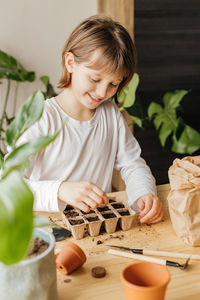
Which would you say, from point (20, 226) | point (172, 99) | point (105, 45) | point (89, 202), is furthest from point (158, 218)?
point (172, 99)

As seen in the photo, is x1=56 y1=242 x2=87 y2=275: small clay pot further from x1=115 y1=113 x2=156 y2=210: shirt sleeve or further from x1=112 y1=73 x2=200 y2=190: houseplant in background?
x1=112 y1=73 x2=200 y2=190: houseplant in background

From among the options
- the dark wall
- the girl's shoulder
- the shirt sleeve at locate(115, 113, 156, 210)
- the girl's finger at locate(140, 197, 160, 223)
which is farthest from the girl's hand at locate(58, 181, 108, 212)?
the dark wall

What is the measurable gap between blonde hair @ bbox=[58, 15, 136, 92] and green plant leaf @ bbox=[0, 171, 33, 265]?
37.3 inches

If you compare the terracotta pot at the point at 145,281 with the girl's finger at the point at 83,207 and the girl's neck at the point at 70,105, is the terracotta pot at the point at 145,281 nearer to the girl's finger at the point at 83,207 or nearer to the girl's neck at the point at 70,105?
the girl's finger at the point at 83,207

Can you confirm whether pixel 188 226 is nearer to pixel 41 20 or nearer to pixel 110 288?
pixel 110 288

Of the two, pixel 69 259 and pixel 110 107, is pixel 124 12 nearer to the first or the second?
pixel 110 107

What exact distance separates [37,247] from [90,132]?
87 centimetres

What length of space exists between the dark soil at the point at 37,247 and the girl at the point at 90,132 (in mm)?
360

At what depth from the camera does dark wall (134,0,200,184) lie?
252 cm

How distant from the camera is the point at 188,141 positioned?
7.89 feet

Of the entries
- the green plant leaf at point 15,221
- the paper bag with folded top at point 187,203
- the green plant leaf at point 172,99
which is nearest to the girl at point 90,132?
the paper bag with folded top at point 187,203

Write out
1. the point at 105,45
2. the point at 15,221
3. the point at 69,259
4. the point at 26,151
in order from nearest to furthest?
the point at 15,221, the point at 26,151, the point at 69,259, the point at 105,45

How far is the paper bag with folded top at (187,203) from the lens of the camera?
3.23 feet

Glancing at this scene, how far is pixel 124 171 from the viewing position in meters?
1.54
